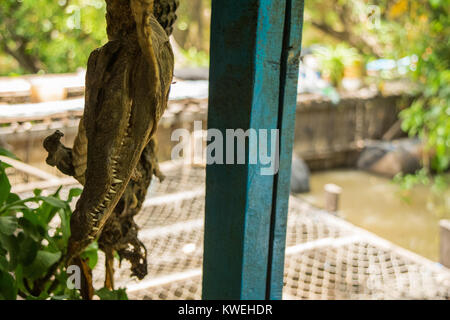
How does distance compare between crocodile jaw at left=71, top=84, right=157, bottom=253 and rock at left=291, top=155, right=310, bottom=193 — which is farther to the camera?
rock at left=291, top=155, right=310, bottom=193

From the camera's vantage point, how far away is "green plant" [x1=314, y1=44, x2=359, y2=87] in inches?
282

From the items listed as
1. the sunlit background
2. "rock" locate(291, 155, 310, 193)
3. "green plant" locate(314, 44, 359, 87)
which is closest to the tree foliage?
the sunlit background

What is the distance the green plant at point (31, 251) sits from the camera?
1.26 meters

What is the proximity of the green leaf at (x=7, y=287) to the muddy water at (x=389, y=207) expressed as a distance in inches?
177

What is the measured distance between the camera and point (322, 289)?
199 centimetres

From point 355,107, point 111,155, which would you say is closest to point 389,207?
point 355,107

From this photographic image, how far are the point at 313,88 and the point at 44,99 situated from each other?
3.55 metres

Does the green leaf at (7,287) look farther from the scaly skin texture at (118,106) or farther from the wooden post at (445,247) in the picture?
the wooden post at (445,247)

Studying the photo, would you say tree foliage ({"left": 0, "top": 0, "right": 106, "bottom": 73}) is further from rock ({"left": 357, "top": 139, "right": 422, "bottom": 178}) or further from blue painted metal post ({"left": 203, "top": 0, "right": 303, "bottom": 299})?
blue painted metal post ({"left": 203, "top": 0, "right": 303, "bottom": 299})

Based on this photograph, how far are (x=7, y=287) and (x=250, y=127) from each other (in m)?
0.74

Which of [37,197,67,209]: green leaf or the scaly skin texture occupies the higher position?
the scaly skin texture

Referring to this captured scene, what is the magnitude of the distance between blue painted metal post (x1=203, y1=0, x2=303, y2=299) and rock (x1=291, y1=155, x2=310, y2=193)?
17.1 ft

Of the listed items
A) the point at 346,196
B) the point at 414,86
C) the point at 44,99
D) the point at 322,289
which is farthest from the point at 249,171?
the point at 414,86

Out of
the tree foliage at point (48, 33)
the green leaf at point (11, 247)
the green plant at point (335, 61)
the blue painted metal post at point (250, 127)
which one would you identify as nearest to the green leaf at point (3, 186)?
the green leaf at point (11, 247)
